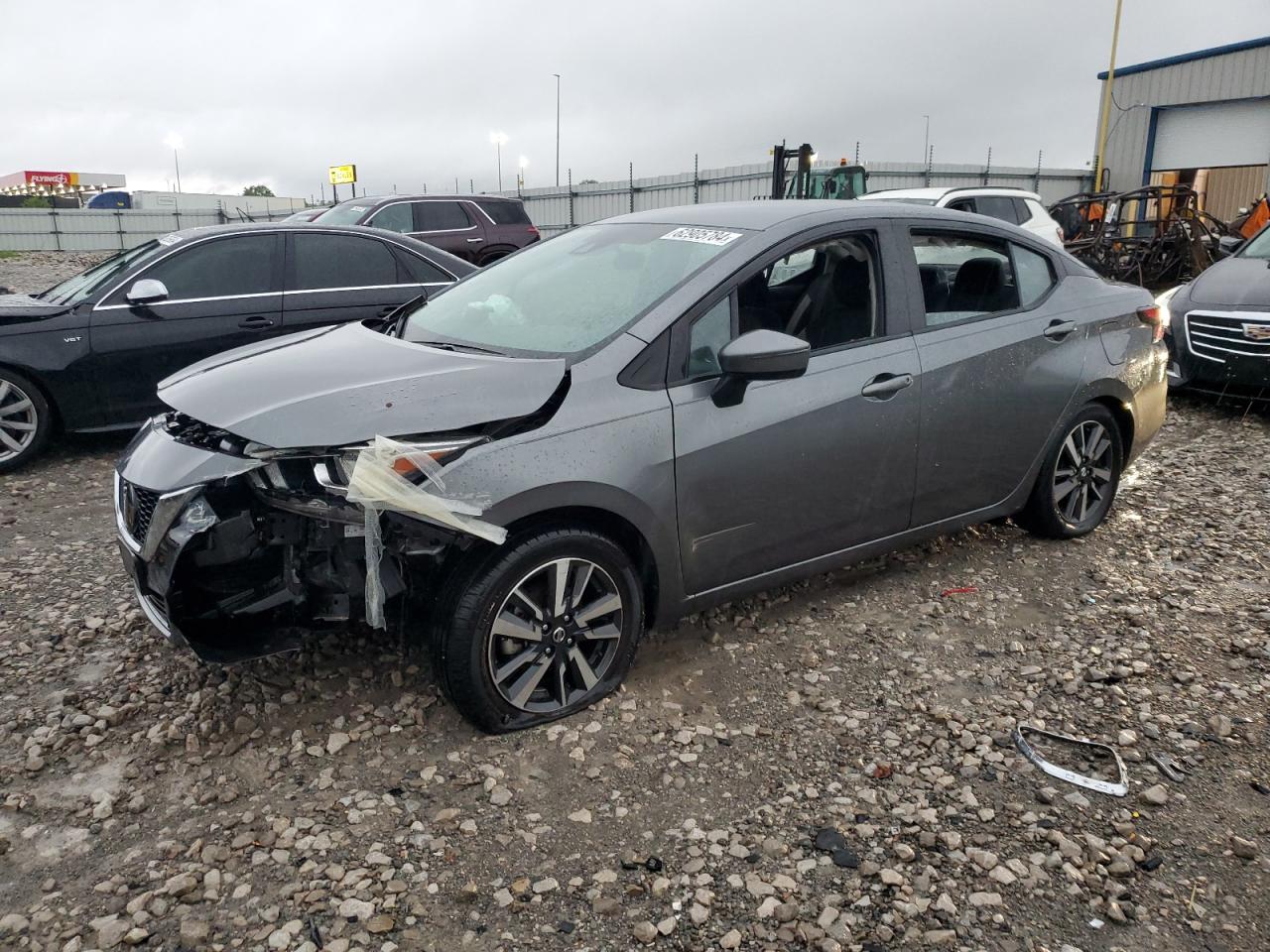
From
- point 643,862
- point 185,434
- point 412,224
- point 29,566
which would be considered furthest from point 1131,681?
point 412,224

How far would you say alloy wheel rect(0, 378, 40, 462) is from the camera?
19.7 feet

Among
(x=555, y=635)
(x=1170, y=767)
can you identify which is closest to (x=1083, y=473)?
(x=1170, y=767)

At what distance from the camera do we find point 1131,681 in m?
3.56

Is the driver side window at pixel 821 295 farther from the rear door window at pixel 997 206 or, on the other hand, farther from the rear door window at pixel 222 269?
the rear door window at pixel 997 206

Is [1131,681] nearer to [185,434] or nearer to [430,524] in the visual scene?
[430,524]

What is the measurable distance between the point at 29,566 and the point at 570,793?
10.7 ft

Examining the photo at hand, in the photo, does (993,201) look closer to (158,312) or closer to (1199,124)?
(158,312)

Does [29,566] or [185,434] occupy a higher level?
[185,434]

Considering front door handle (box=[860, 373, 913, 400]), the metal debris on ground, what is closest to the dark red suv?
front door handle (box=[860, 373, 913, 400])

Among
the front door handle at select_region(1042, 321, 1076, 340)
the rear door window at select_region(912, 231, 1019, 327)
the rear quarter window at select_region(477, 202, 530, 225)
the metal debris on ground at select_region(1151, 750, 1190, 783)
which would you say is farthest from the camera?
the rear quarter window at select_region(477, 202, 530, 225)

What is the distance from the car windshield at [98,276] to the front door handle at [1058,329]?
18.5ft

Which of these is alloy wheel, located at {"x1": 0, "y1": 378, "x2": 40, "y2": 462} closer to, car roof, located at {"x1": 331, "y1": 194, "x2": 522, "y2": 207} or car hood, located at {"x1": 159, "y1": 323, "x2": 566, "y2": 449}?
car hood, located at {"x1": 159, "y1": 323, "x2": 566, "y2": 449}

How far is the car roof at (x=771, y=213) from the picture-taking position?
12.2ft

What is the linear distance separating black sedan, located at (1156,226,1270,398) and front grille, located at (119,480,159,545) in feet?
23.5
